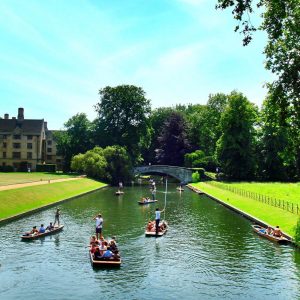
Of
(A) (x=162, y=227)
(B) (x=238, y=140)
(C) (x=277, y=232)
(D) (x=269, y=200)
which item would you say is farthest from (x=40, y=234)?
(B) (x=238, y=140)

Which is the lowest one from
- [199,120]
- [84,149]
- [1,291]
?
[1,291]

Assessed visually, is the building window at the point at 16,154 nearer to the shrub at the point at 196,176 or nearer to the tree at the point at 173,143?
the tree at the point at 173,143

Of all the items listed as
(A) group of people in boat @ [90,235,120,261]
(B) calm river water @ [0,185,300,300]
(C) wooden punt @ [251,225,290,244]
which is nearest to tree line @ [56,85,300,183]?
(C) wooden punt @ [251,225,290,244]

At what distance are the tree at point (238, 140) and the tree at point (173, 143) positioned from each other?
30.3 meters

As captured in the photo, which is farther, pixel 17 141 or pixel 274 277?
pixel 17 141

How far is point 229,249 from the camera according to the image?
30.6m

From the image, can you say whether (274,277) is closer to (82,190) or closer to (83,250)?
(83,250)

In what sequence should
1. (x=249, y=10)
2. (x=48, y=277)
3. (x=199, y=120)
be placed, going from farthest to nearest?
(x=199, y=120) → (x=48, y=277) → (x=249, y=10)

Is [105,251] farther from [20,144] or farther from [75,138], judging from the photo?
[20,144]

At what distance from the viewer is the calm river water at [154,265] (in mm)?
20812

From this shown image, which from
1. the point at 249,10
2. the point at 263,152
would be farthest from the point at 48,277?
the point at 263,152

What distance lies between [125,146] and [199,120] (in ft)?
110

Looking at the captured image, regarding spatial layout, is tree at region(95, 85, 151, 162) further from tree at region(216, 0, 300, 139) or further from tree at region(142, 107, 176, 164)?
tree at region(216, 0, 300, 139)

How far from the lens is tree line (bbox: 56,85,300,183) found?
97.6 metres
